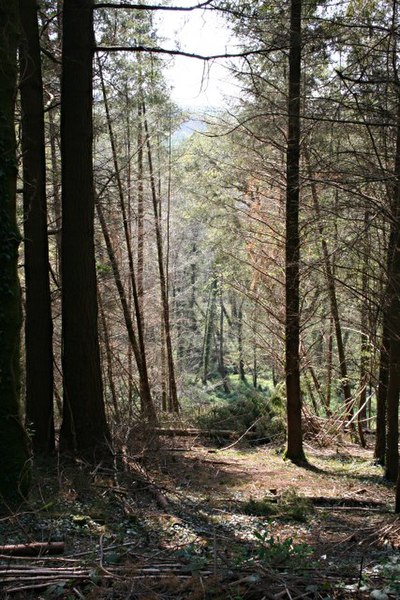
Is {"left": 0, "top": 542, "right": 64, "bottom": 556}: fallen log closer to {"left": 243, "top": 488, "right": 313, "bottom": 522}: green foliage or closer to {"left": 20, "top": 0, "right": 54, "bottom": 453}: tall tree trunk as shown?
{"left": 243, "top": 488, "right": 313, "bottom": 522}: green foliage

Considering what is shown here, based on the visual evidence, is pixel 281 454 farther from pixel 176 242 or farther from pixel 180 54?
pixel 176 242

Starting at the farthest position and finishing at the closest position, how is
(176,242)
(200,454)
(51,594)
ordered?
(176,242) → (200,454) → (51,594)

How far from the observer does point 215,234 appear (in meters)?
20.6

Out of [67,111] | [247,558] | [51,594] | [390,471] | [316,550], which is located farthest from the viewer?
[390,471]

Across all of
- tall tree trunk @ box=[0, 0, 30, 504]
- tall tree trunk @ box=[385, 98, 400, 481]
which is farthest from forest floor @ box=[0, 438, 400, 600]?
tall tree trunk @ box=[385, 98, 400, 481]

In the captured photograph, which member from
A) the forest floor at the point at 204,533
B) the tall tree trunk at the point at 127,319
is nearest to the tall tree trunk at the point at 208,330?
the tall tree trunk at the point at 127,319

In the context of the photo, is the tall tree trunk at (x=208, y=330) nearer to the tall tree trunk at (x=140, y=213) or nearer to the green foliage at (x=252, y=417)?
the tall tree trunk at (x=140, y=213)

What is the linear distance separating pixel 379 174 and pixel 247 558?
12.6ft

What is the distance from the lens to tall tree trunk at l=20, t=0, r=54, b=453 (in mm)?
6871

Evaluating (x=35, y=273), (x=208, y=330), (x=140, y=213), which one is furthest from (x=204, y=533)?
(x=208, y=330)

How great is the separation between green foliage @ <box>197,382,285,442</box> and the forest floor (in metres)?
2.80

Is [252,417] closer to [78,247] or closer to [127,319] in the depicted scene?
[127,319]

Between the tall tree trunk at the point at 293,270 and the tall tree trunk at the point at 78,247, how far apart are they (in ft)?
11.4

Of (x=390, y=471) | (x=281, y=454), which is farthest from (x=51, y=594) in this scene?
(x=281, y=454)
